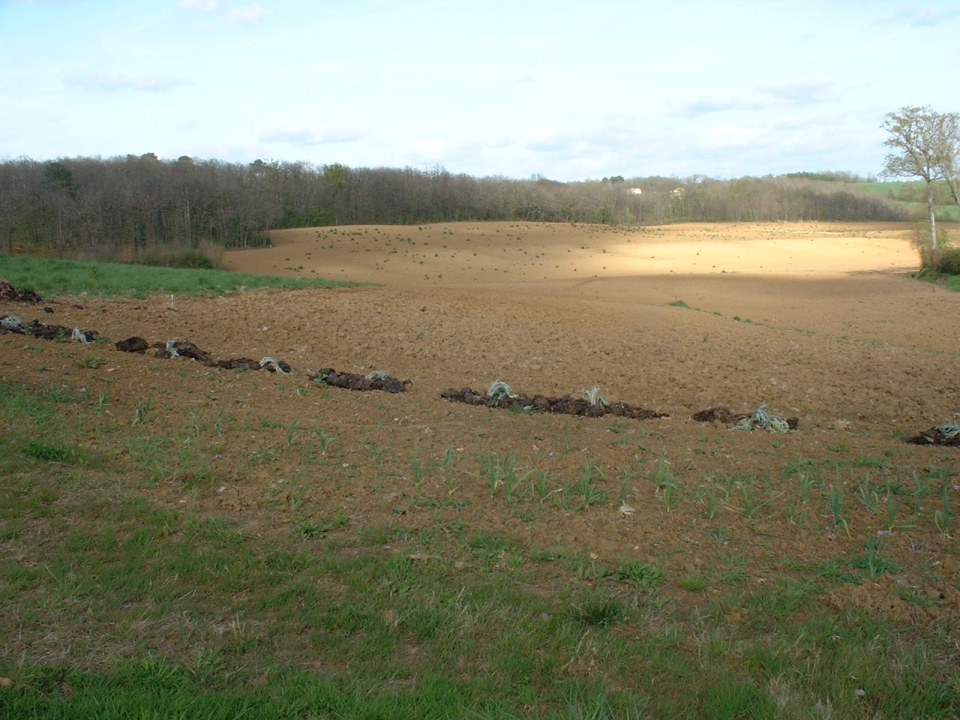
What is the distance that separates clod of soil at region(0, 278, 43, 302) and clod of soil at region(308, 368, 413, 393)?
27.9 feet

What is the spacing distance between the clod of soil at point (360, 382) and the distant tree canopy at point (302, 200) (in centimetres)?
3670

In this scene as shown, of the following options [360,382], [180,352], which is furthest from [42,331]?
[360,382]

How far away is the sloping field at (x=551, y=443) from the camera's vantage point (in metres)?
4.48

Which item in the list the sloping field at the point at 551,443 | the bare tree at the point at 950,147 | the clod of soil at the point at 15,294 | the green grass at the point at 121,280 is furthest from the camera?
the bare tree at the point at 950,147

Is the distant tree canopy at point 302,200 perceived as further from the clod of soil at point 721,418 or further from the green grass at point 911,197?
the clod of soil at point 721,418

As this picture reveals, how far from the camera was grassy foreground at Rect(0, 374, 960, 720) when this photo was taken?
10.2 ft

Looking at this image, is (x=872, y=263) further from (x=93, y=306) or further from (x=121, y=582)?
(x=121, y=582)

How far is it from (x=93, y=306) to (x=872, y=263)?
4493 cm

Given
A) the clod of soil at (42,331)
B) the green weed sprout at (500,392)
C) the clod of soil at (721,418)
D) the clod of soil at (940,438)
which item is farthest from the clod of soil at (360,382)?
the clod of soil at (940,438)

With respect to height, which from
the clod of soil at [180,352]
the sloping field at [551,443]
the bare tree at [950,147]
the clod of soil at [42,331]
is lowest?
the sloping field at [551,443]

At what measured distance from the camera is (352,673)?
10.7 ft

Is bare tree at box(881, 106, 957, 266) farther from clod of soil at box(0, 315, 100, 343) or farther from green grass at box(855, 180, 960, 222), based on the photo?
clod of soil at box(0, 315, 100, 343)

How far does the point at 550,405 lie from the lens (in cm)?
909

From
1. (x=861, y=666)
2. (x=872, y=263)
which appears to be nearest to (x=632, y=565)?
(x=861, y=666)
